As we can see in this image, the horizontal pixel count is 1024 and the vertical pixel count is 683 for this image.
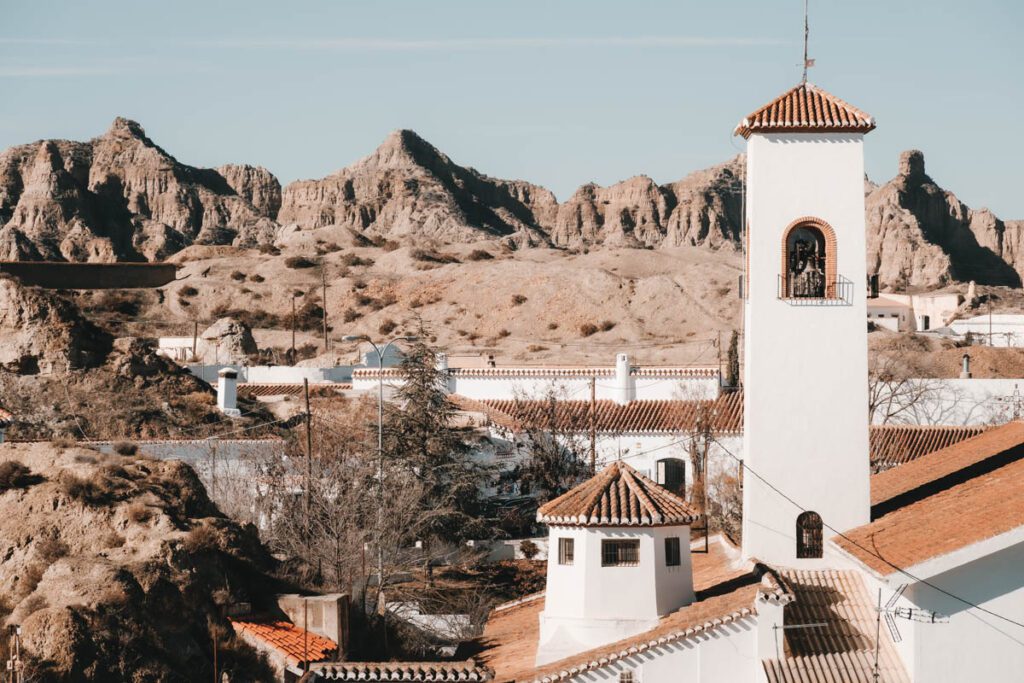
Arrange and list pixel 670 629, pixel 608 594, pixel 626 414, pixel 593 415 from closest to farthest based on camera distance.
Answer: pixel 670 629 < pixel 608 594 < pixel 593 415 < pixel 626 414

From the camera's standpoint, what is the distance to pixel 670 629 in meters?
18.6

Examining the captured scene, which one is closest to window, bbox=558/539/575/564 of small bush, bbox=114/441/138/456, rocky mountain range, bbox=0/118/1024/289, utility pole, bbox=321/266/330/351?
small bush, bbox=114/441/138/456

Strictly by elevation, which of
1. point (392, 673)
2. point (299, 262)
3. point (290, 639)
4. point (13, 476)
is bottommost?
point (392, 673)

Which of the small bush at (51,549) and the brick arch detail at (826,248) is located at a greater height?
the brick arch detail at (826,248)

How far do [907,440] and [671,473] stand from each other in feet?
23.0

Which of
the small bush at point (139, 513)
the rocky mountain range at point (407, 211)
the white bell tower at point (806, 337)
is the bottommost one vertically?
the small bush at point (139, 513)

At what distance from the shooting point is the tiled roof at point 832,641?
17.7 metres

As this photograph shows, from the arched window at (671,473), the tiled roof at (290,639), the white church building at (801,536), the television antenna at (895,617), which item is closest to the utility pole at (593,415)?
the arched window at (671,473)

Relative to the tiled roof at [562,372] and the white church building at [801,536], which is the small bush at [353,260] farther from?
the white church building at [801,536]

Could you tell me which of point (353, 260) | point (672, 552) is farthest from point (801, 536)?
point (353, 260)

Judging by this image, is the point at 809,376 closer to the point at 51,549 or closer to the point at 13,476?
the point at 51,549

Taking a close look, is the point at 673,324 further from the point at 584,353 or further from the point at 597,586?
the point at 597,586

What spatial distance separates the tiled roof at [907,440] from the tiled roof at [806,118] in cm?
2011

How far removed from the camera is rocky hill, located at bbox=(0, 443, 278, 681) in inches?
736
